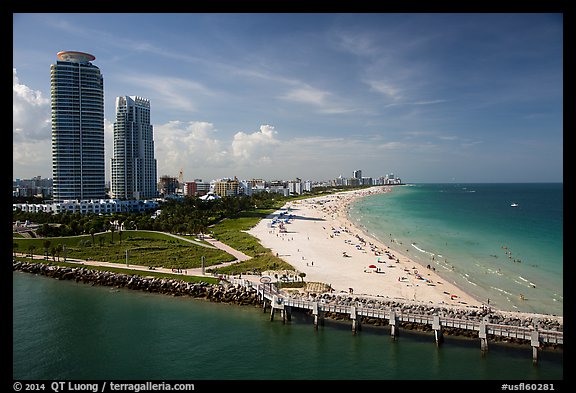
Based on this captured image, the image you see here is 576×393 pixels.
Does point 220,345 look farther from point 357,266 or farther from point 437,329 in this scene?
point 357,266

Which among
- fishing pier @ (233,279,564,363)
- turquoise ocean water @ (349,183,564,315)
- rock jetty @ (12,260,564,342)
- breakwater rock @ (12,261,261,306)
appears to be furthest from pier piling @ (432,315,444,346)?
breakwater rock @ (12,261,261,306)

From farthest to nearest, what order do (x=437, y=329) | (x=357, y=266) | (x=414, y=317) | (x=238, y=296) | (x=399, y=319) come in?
1. (x=357, y=266)
2. (x=238, y=296)
3. (x=399, y=319)
4. (x=414, y=317)
5. (x=437, y=329)

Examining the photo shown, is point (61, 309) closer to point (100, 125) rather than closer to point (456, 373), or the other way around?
point (456, 373)

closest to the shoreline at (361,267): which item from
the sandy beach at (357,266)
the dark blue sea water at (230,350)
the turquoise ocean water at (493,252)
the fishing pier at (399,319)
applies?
the sandy beach at (357,266)

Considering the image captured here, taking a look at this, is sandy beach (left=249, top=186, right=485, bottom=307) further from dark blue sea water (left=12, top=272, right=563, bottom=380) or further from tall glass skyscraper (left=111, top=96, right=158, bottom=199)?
tall glass skyscraper (left=111, top=96, right=158, bottom=199)

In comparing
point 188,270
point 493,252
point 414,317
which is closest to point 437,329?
point 414,317

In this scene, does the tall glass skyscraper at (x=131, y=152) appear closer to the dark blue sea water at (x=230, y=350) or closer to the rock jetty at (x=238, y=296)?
the rock jetty at (x=238, y=296)
